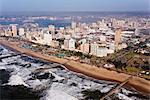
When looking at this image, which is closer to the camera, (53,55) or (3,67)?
(3,67)

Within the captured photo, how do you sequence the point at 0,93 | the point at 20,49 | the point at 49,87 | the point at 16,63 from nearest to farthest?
the point at 0,93
the point at 49,87
the point at 16,63
the point at 20,49

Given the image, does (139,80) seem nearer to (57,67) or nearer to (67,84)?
(67,84)

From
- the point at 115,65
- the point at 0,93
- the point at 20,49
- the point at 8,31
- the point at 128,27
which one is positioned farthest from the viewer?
the point at 128,27

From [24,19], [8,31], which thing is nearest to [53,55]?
[8,31]

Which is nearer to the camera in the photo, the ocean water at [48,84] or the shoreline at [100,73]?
the ocean water at [48,84]

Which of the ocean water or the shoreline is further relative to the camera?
the shoreline

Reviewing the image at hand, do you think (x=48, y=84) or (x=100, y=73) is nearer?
(x=48, y=84)

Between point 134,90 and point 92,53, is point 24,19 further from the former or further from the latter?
point 134,90

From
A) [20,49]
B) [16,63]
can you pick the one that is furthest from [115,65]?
[20,49]
